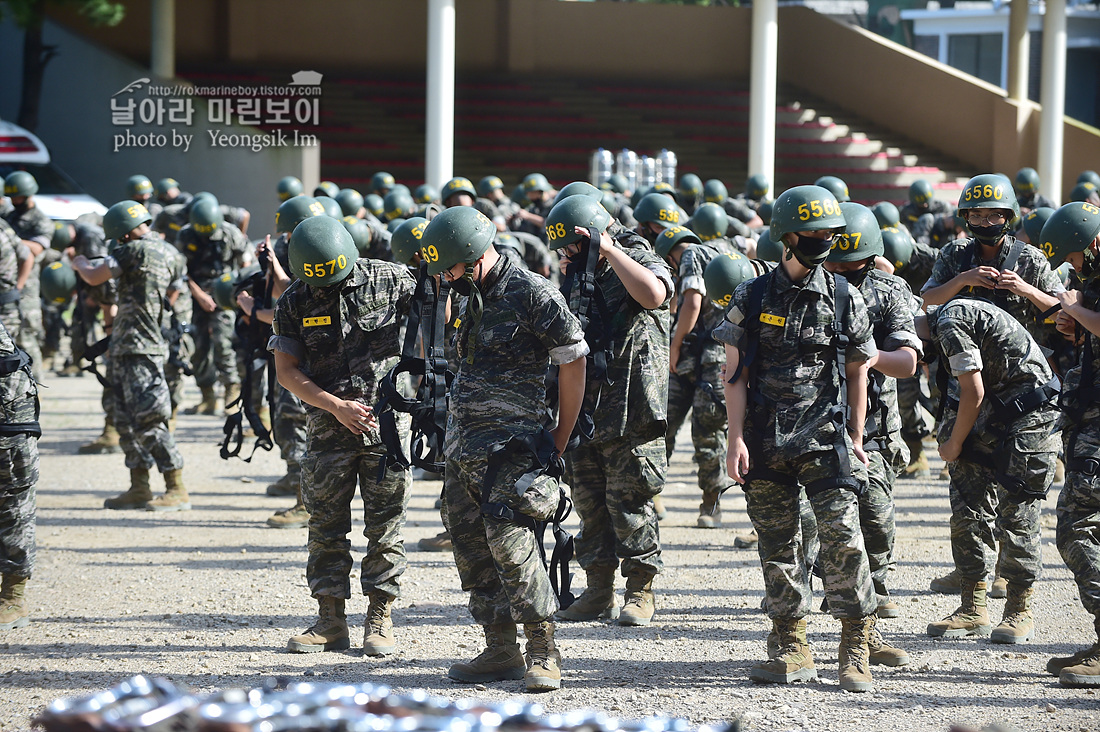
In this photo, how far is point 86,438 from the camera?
12.0 meters

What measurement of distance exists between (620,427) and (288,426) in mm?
3213

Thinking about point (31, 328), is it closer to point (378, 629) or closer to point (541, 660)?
point (378, 629)

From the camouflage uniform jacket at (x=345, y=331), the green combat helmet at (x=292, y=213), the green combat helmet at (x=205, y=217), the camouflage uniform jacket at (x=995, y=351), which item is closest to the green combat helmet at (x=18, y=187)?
the green combat helmet at (x=205, y=217)

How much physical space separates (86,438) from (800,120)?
19952 mm

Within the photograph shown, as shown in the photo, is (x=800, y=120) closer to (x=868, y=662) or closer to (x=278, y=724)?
(x=868, y=662)

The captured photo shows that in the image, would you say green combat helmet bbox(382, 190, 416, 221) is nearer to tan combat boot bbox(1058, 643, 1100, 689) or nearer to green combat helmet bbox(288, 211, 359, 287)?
green combat helmet bbox(288, 211, 359, 287)

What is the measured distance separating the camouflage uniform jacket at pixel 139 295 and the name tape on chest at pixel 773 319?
5.17 meters

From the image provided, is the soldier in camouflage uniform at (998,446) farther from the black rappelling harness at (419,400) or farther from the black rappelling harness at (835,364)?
the black rappelling harness at (419,400)

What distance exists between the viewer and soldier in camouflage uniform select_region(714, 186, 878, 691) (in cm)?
508

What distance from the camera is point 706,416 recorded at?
8.27 metres

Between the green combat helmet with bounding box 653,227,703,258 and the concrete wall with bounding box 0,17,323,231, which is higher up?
the concrete wall with bounding box 0,17,323,231

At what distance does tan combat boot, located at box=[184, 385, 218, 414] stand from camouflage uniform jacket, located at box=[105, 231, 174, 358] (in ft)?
14.4

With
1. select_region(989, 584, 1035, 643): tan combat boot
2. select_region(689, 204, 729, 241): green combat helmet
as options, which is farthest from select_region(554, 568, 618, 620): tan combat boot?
select_region(689, 204, 729, 241): green combat helmet

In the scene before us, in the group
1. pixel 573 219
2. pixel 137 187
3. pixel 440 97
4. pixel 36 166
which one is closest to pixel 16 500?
pixel 573 219
